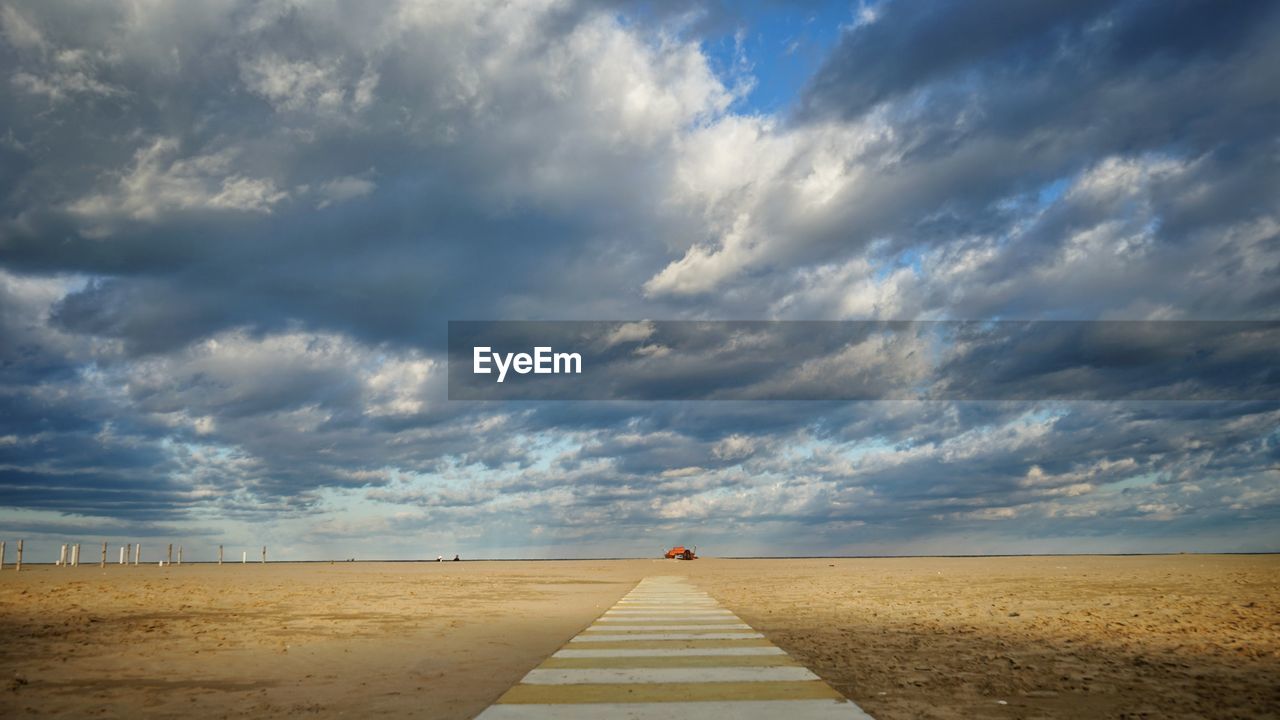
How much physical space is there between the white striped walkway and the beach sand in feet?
1.58

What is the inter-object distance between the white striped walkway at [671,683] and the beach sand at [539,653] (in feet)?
1.58

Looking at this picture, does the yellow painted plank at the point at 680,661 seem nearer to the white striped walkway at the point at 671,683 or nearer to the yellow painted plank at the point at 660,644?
the white striped walkway at the point at 671,683

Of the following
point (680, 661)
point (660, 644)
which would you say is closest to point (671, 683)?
point (680, 661)

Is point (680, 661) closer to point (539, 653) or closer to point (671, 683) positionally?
point (671, 683)

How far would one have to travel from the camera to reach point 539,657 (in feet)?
40.3

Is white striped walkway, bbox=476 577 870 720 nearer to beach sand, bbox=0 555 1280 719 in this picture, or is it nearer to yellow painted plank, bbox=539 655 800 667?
yellow painted plank, bbox=539 655 800 667

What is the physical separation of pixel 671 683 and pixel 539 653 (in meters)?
3.82

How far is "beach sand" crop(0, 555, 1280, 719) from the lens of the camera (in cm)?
920

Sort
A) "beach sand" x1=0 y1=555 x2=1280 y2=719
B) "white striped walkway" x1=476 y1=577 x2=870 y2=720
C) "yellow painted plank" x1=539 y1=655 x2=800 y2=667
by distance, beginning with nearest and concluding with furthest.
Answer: "white striped walkway" x1=476 y1=577 x2=870 y2=720 → "beach sand" x1=0 y1=555 x2=1280 y2=719 → "yellow painted plank" x1=539 y1=655 x2=800 y2=667

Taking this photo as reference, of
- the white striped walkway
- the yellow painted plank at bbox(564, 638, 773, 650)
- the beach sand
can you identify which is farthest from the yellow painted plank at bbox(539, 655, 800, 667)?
the yellow painted plank at bbox(564, 638, 773, 650)

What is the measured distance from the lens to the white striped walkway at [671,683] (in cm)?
805

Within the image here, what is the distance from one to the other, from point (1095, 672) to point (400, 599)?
21.6 meters

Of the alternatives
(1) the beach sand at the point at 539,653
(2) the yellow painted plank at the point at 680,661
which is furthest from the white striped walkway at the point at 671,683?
(1) the beach sand at the point at 539,653

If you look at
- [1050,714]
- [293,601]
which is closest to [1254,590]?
[1050,714]
